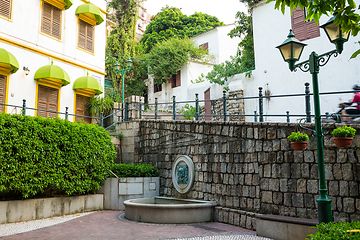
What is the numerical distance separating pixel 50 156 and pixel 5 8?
686 centimetres

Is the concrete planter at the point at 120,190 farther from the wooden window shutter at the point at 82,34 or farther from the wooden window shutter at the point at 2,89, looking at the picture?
the wooden window shutter at the point at 82,34

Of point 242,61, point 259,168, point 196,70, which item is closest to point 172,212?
point 259,168

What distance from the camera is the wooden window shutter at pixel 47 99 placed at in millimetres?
12836

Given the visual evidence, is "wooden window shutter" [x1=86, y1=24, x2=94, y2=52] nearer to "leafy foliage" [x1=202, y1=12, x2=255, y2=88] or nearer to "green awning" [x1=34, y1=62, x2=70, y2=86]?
"green awning" [x1=34, y1=62, x2=70, y2=86]

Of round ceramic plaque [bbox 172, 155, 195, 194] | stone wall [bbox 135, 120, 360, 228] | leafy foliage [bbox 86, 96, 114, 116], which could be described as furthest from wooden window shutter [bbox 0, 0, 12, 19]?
round ceramic plaque [bbox 172, 155, 195, 194]

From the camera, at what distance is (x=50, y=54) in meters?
13.3

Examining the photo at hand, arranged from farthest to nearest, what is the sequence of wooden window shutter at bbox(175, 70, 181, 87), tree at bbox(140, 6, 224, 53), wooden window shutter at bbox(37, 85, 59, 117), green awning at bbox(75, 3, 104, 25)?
tree at bbox(140, 6, 224, 53), wooden window shutter at bbox(175, 70, 181, 87), green awning at bbox(75, 3, 104, 25), wooden window shutter at bbox(37, 85, 59, 117)

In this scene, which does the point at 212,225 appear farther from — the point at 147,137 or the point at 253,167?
the point at 147,137

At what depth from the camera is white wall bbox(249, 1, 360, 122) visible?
11.7 metres

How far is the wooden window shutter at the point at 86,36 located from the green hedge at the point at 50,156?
6444mm

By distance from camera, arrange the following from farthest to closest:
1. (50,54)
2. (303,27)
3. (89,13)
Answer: (89,13)
(50,54)
(303,27)

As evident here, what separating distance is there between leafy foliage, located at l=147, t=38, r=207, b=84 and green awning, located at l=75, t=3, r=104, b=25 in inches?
300

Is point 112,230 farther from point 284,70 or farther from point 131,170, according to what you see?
point 284,70

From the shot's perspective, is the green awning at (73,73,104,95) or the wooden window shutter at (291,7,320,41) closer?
the wooden window shutter at (291,7,320,41)
